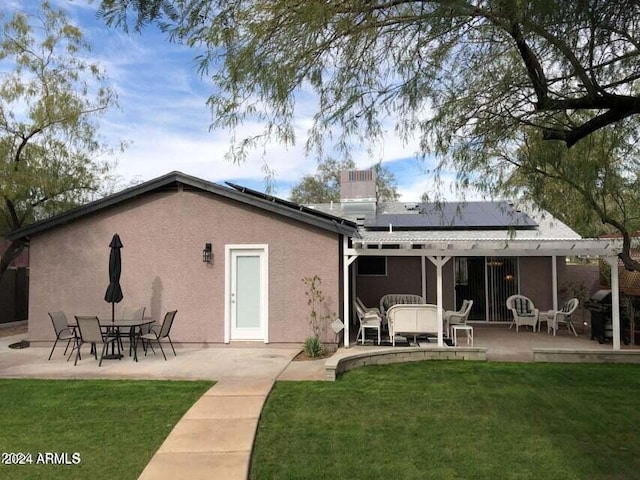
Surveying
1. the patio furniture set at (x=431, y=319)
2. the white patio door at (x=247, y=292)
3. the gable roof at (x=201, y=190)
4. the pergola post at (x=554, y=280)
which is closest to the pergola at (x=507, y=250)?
the patio furniture set at (x=431, y=319)

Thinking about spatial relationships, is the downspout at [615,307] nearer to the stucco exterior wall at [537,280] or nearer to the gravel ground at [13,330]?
the stucco exterior wall at [537,280]

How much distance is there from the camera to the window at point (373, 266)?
14.9m

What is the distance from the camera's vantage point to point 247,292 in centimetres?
1086

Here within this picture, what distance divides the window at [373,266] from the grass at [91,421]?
8.17 metres

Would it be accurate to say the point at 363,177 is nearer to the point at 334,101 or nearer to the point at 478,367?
the point at 478,367

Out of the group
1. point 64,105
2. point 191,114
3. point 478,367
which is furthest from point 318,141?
point 64,105

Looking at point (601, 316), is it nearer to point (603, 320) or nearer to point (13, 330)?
point (603, 320)

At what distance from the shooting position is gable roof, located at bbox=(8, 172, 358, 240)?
10.5 meters

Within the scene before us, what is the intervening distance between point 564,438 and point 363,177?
12.7 m

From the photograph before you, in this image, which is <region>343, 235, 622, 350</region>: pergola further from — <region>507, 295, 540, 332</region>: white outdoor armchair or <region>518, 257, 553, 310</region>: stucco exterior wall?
<region>518, 257, 553, 310</region>: stucco exterior wall

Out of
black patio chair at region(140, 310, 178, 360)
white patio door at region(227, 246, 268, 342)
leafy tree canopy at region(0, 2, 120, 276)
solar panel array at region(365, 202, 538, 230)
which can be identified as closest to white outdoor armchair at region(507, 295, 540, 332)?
solar panel array at region(365, 202, 538, 230)

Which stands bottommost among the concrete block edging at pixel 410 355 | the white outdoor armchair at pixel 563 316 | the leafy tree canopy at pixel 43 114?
the concrete block edging at pixel 410 355

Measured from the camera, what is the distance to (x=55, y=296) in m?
11.1

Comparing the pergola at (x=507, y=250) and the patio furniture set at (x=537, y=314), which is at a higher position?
the pergola at (x=507, y=250)
